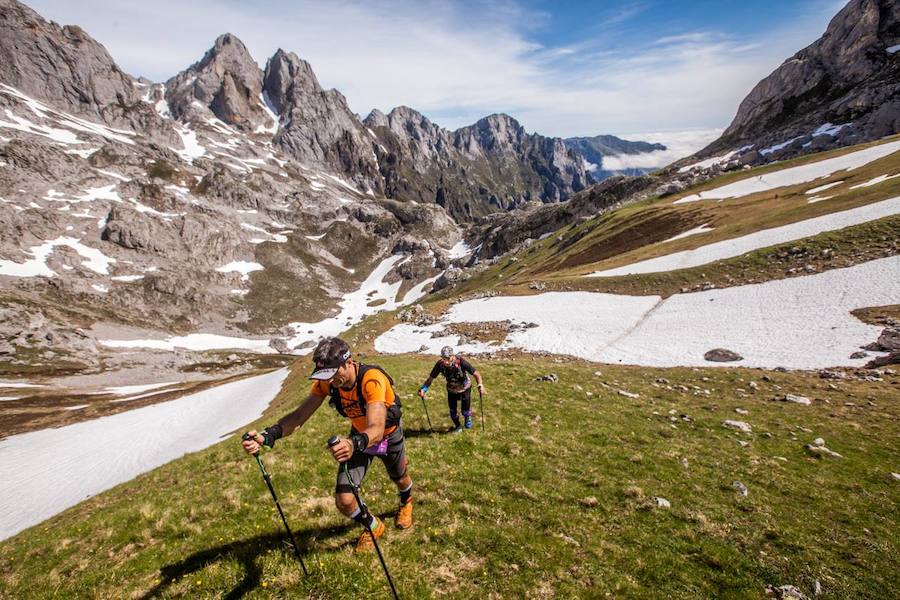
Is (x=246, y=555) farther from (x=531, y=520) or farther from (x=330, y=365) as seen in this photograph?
(x=531, y=520)

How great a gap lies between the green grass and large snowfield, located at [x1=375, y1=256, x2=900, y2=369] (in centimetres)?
1133

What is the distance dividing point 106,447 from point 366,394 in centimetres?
3902

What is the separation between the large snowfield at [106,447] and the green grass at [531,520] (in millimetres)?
11538

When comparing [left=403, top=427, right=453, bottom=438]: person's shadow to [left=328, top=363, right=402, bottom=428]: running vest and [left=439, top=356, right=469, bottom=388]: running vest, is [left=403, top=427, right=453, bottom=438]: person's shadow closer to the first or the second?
[left=439, top=356, right=469, bottom=388]: running vest

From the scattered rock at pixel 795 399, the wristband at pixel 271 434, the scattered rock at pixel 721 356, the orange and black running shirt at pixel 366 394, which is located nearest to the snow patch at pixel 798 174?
the scattered rock at pixel 721 356

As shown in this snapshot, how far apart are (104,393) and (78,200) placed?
158236 mm

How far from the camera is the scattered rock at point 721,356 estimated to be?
28414mm

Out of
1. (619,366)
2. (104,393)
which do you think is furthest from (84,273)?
(619,366)

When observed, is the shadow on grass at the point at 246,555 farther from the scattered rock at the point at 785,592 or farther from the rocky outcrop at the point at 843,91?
the rocky outcrop at the point at 843,91

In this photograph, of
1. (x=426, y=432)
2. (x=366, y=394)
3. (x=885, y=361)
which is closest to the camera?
(x=366, y=394)

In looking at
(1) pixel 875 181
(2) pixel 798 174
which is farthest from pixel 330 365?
(2) pixel 798 174

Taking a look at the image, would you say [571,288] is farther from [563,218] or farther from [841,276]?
[563,218]

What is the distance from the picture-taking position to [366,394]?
Result: 7.71 metres

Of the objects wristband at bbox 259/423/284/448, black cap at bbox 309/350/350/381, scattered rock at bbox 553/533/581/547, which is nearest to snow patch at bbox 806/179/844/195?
scattered rock at bbox 553/533/581/547
